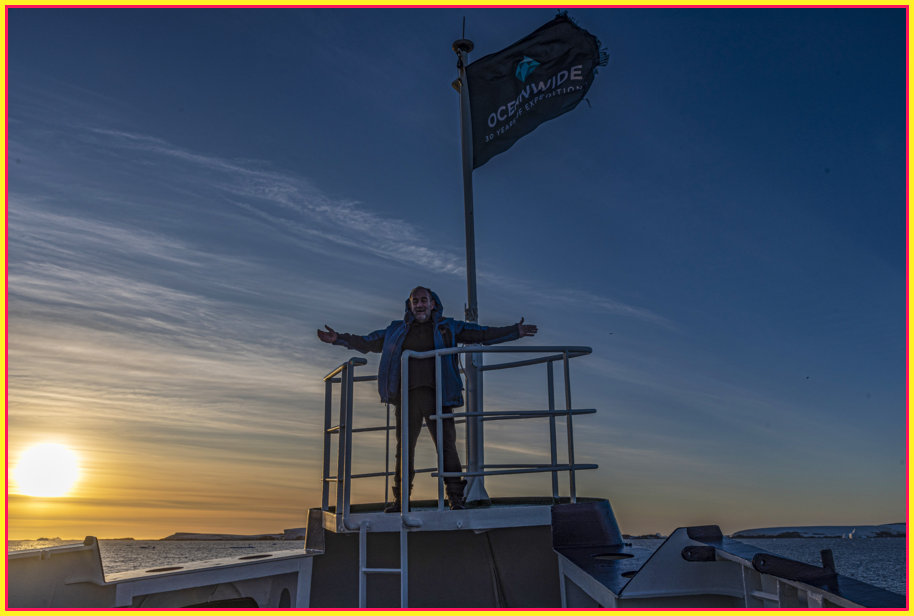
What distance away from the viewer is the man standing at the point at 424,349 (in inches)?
229

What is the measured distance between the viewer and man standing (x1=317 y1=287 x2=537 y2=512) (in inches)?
229

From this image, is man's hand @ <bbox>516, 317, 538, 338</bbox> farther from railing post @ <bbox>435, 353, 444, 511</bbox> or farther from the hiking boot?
the hiking boot

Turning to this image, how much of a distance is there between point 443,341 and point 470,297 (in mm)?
A: 1470

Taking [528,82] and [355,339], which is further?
[528,82]

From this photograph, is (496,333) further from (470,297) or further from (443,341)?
(470,297)

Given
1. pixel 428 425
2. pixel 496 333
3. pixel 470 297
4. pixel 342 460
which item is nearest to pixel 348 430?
pixel 342 460

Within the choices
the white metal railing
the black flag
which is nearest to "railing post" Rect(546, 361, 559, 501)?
the white metal railing

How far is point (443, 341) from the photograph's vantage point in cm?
623

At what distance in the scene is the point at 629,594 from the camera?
13.4ft

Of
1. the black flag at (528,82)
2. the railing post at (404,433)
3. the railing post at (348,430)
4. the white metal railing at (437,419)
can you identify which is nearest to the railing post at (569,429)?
the white metal railing at (437,419)

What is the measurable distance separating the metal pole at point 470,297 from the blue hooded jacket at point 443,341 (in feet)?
2.65

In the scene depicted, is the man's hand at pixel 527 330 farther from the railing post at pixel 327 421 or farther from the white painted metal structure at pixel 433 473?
the railing post at pixel 327 421

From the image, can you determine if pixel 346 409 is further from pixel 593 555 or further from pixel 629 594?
pixel 629 594

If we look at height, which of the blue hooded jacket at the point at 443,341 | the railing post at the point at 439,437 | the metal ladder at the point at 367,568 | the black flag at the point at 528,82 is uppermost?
the black flag at the point at 528,82
